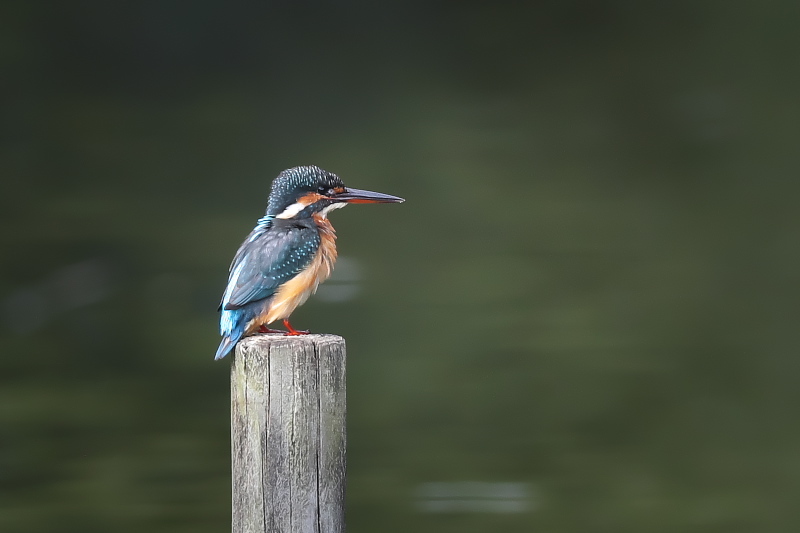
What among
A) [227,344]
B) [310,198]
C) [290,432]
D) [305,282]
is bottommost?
[290,432]

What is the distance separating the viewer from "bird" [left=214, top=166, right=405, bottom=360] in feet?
7.70

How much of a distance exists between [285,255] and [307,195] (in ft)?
0.87

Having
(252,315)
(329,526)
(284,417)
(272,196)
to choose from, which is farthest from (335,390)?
(272,196)

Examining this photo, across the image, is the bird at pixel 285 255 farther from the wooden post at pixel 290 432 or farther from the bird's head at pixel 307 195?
the wooden post at pixel 290 432

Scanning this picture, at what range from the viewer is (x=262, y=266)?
2.42 metres

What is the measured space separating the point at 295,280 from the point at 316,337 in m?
0.57

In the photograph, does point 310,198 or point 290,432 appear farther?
point 310,198

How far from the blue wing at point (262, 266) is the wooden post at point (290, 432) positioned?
1.18ft

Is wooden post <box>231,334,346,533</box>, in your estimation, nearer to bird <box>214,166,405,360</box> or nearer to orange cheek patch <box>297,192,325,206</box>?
bird <box>214,166,405,360</box>

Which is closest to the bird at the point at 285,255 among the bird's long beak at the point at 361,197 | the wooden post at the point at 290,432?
the bird's long beak at the point at 361,197

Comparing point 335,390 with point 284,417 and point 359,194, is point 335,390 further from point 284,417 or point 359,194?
point 359,194

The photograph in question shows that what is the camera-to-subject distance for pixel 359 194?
8.91 ft

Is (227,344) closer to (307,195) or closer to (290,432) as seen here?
(290,432)

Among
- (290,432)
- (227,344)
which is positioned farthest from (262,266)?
(290,432)
